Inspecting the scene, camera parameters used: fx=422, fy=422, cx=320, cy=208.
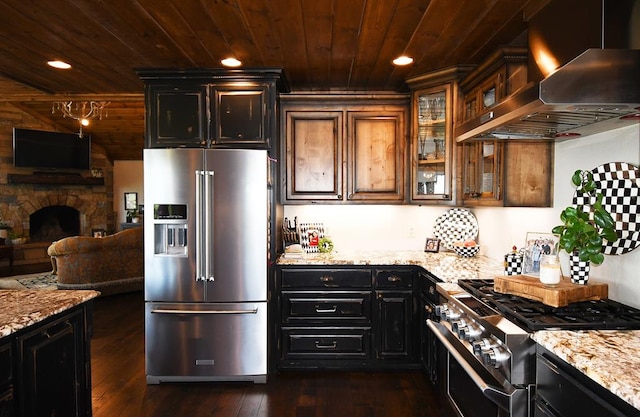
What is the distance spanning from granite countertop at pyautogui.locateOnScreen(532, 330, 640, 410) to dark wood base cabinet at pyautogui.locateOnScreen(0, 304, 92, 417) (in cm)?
195

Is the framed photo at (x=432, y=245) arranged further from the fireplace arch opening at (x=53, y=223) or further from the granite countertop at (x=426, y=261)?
the fireplace arch opening at (x=53, y=223)

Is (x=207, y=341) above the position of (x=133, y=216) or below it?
below

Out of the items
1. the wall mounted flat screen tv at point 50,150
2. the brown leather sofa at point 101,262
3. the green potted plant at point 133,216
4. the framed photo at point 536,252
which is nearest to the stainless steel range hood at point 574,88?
the framed photo at point 536,252

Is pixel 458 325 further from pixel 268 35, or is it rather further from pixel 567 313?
pixel 268 35

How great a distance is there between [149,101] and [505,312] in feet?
9.51

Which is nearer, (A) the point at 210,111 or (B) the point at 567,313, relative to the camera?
(B) the point at 567,313

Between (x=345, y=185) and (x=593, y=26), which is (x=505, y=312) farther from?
(x=345, y=185)

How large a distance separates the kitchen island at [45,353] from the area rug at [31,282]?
15.3ft

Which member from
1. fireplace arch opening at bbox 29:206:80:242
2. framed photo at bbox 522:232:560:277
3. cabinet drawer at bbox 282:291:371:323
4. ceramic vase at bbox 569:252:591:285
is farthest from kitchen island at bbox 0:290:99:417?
fireplace arch opening at bbox 29:206:80:242

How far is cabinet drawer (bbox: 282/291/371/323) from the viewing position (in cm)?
330

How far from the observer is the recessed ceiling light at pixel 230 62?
315 centimetres

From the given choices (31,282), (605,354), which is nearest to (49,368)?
(605,354)

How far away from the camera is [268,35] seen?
2662mm

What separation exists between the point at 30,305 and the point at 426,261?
2.52m
